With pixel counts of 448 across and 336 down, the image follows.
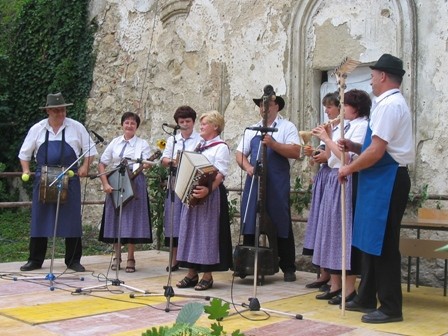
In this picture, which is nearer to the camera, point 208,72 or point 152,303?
point 152,303

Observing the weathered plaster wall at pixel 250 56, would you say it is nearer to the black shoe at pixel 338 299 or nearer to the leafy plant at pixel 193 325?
the black shoe at pixel 338 299

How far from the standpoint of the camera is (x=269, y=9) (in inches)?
300

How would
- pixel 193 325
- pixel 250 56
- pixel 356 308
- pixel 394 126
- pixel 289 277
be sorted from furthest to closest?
pixel 250 56 < pixel 289 277 < pixel 356 308 < pixel 394 126 < pixel 193 325

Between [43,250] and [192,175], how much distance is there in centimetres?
238

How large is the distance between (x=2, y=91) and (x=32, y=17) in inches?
55.7

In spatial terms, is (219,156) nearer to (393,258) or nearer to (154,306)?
(154,306)

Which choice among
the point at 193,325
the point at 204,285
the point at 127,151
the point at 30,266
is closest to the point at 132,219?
the point at 127,151

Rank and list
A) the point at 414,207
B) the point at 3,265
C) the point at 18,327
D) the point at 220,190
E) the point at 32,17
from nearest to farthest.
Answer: the point at 18,327, the point at 220,190, the point at 414,207, the point at 3,265, the point at 32,17

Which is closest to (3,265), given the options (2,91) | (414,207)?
(414,207)

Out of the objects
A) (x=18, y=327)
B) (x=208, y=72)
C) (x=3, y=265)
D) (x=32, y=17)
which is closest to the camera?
(x=18, y=327)

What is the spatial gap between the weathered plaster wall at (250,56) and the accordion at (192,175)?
226 centimetres

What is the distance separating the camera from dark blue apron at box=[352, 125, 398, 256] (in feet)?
14.3

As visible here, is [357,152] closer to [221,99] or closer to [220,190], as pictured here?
[220,190]

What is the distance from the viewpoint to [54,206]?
21.5 feet
